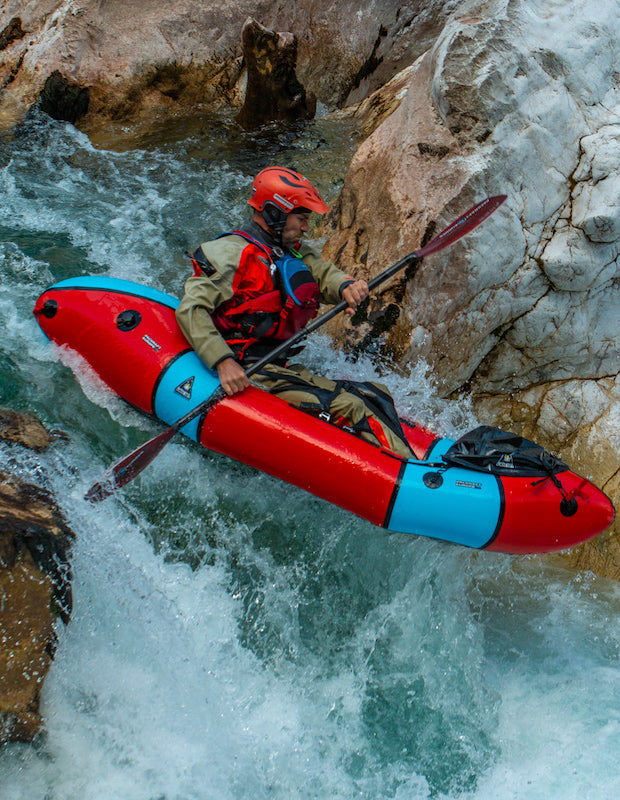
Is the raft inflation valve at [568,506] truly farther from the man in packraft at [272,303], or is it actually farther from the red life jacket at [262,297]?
the red life jacket at [262,297]

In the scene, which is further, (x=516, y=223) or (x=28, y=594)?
(x=516, y=223)

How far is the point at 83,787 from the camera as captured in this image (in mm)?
2338

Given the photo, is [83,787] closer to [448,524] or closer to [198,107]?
[448,524]

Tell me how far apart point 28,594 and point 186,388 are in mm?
1165

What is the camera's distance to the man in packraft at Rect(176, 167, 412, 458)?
2955 mm

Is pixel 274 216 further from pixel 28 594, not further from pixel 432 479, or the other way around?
pixel 28 594

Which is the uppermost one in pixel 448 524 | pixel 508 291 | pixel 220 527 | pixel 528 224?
pixel 528 224

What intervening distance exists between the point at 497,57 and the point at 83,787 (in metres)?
4.18

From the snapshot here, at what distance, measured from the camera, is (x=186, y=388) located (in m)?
3.02

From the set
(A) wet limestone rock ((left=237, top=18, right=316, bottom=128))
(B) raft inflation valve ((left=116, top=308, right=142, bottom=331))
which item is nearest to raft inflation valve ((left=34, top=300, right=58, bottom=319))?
(B) raft inflation valve ((left=116, top=308, right=142, bottom=331))

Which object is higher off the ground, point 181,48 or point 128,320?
point 181,48

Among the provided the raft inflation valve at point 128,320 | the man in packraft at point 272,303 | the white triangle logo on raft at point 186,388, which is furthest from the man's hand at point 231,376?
the raft inflation valve at point 128,320

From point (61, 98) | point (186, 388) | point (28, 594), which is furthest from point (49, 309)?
point (61, 98)

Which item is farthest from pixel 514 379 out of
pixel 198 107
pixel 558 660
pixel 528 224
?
pixel 198 107
